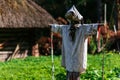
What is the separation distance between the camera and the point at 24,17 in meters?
19.3

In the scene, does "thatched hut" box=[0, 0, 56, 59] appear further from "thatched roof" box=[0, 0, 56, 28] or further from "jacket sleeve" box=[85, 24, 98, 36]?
"jacket sleeve" box=[85, 24, 98, 36]

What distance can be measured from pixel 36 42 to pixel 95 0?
24.6ft

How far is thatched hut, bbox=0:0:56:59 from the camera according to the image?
18.6 meters

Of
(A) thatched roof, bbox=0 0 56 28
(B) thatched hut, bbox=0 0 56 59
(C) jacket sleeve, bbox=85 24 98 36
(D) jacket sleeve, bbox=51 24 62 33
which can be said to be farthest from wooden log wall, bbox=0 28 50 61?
(C) jacket sleeve, bbox=85 24 98 36

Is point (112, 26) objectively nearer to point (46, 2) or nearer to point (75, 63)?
point (46, 2)

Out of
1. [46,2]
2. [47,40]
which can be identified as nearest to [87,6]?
[46,2]

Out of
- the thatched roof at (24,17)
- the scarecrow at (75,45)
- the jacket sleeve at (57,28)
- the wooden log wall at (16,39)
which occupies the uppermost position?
the thatched roof at (24,17)

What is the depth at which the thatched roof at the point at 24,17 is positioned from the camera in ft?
60.4

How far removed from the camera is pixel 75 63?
273 inches

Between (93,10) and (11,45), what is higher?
(93,10)

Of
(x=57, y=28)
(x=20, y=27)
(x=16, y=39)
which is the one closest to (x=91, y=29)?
(x=57, y=28)

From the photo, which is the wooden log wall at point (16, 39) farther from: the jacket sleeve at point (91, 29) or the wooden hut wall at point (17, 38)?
the jacket sleeve at point (91, 29)

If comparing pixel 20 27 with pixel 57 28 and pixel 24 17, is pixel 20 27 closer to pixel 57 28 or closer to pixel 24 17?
pixel 24 17

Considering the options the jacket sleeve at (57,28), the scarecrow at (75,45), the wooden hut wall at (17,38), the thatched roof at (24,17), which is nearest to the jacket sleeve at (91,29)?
the scarecrow at (75,45)
